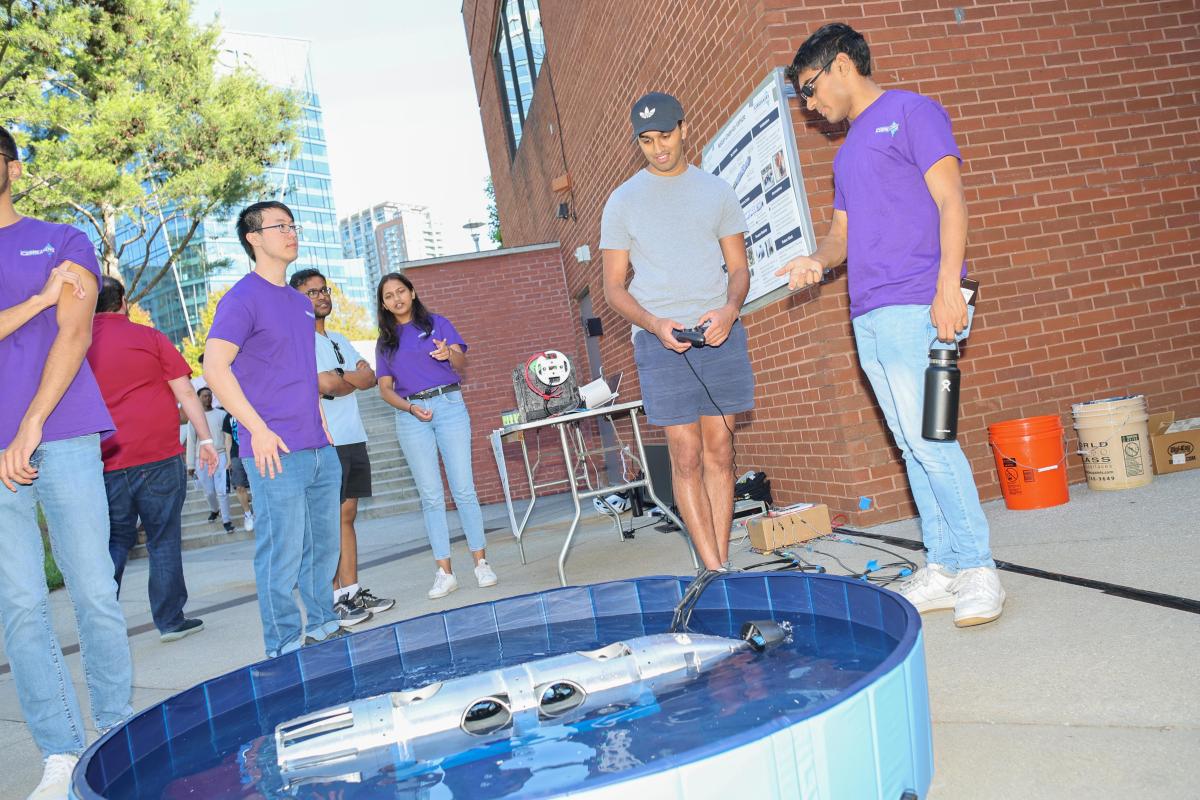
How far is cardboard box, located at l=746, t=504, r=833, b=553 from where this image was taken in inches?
183

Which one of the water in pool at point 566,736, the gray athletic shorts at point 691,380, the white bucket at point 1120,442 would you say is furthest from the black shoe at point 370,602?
the white bucket at point 1120,442

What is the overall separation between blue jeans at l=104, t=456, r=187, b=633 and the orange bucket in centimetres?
448

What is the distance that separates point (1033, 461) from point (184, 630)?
4.76m

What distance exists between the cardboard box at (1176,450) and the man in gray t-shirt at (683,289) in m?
2.56

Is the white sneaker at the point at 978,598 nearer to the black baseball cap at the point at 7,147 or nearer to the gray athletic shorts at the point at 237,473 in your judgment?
the black baseball cap at the point at 7,147

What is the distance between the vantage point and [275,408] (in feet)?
11.3

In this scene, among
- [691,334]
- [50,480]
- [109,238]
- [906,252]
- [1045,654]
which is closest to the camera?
[1045,654]

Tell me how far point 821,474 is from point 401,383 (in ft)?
8.31

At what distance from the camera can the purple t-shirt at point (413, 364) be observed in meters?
5.10

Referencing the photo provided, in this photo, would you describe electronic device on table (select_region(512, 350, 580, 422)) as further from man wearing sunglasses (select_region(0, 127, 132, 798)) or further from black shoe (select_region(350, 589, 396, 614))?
man wearing sunglasses (select_region(0, 127, 132, 798))

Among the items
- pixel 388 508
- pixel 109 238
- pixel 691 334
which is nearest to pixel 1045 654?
pixel 691 334

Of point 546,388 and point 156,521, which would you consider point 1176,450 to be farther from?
point 156,521

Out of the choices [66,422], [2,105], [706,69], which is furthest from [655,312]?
[2,105]

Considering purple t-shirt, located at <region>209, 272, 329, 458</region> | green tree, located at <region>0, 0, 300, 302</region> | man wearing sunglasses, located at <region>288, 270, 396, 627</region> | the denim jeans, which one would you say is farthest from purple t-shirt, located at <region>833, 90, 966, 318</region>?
green tree, located at <region>0, 0, 300, 302</region>
